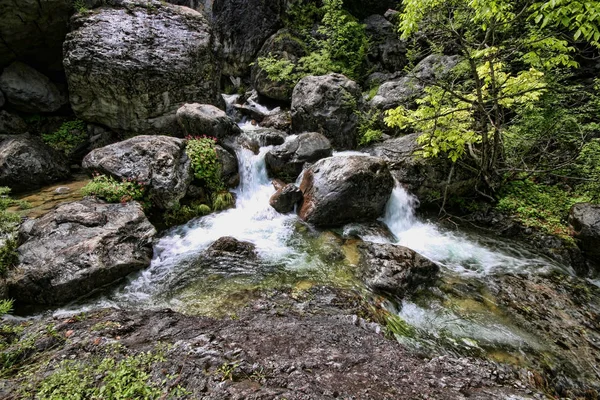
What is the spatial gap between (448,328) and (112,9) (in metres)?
15.6

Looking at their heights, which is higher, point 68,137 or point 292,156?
point 292,156

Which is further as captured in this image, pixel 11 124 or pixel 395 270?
pixel 11 124

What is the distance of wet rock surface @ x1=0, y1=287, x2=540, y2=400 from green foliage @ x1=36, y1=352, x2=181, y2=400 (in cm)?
11

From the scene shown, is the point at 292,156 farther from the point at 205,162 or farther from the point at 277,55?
the point at 277,55

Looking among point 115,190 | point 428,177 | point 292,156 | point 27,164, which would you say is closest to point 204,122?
point 292,156

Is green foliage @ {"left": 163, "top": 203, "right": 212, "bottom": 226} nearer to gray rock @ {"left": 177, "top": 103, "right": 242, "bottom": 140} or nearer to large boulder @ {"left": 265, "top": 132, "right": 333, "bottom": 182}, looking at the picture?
gray rock @ {"left": 177, "top": 103, "right": 242, "bottom": 140}

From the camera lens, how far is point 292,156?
9.82m

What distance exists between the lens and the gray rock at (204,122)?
30.6 feet

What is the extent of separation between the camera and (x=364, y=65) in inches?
607

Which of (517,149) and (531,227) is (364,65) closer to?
(517,149)

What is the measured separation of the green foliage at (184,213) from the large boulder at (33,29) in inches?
364

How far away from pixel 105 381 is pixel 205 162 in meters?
6.48

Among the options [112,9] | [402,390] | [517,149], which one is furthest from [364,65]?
[402,390]

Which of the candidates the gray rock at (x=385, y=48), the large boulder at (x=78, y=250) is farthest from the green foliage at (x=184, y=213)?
the gray rock at (x=385, y=48)
